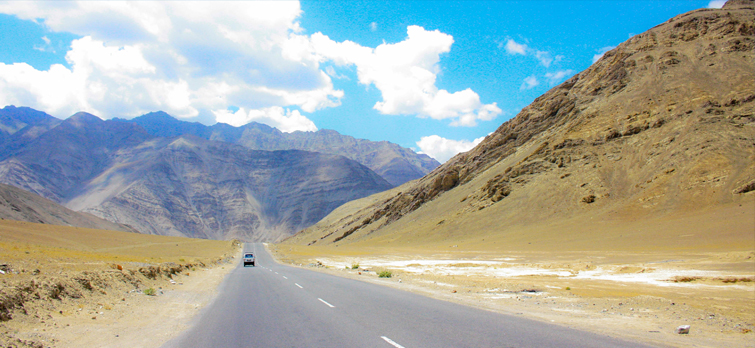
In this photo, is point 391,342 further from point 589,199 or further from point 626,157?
point 626,157

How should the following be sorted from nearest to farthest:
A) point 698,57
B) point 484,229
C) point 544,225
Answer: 1. point 544,225
2. point 484,229
3. point 698,57

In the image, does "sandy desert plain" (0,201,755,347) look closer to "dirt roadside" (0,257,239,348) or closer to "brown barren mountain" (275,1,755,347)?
"dirt roadside" (0,257,239,348)

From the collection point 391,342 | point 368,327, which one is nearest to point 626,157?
point 368,327

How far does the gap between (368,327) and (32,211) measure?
10333 centimetres

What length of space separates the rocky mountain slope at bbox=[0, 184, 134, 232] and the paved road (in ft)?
277

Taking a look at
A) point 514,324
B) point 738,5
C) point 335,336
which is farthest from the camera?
point 738,5

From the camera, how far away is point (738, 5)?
289 feet

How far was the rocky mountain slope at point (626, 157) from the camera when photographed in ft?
165

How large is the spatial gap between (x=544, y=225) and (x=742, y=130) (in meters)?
29.5

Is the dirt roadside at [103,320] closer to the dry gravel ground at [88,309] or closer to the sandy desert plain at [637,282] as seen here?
the dry gravel ground at [88,309]

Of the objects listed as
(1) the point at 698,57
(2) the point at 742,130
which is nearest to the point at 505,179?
(2) the point at 742,130

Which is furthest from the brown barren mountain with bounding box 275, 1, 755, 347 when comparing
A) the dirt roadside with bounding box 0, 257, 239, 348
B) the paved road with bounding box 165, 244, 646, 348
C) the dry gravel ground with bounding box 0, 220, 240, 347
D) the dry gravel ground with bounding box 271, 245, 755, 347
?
the dry gravel ground with bounding box 0, 220, 240, 347

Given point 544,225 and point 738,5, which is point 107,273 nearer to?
point 544,225

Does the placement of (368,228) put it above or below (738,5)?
below
